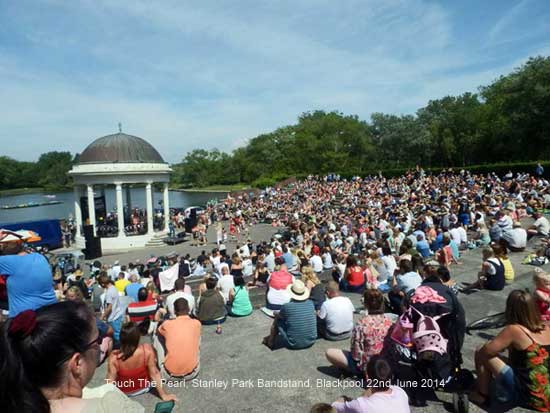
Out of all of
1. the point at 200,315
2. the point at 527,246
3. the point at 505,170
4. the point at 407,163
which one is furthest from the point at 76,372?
the point at 407,163

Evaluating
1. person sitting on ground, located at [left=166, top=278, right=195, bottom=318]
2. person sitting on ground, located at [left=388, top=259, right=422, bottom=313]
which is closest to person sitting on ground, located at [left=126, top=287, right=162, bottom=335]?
person sitting on ground, located at [left=166, top=278, right=195, bottom=318]

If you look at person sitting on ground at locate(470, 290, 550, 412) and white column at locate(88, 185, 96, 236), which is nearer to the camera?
person sitting on ground at locate(470, 290, 550, 412)

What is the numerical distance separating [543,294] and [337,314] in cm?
281

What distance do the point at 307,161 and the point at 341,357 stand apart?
241 feet

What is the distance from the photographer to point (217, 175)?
127 meters

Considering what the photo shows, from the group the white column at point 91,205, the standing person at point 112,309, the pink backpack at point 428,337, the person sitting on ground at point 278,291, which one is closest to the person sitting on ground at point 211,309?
the person sitting on ground at point 278,291

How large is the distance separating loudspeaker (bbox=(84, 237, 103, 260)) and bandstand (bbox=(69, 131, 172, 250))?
183 centimetres

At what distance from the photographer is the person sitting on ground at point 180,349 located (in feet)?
16.2

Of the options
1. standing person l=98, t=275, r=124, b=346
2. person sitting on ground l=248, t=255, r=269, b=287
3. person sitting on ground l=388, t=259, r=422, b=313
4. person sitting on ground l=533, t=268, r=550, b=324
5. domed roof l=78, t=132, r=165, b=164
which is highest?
domed roof l=78, t=132, r=165, b=164

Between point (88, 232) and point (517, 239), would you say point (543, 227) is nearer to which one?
point (517, 239)

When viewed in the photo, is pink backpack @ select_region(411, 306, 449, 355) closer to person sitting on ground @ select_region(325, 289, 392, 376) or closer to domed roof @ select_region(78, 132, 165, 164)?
person sitting on ground @ select_region(325, 289, 392, 376)

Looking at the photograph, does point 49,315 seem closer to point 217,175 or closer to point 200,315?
point 200,315

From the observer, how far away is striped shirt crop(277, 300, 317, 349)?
18.7 ft

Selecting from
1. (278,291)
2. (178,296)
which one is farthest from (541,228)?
(178,296)
